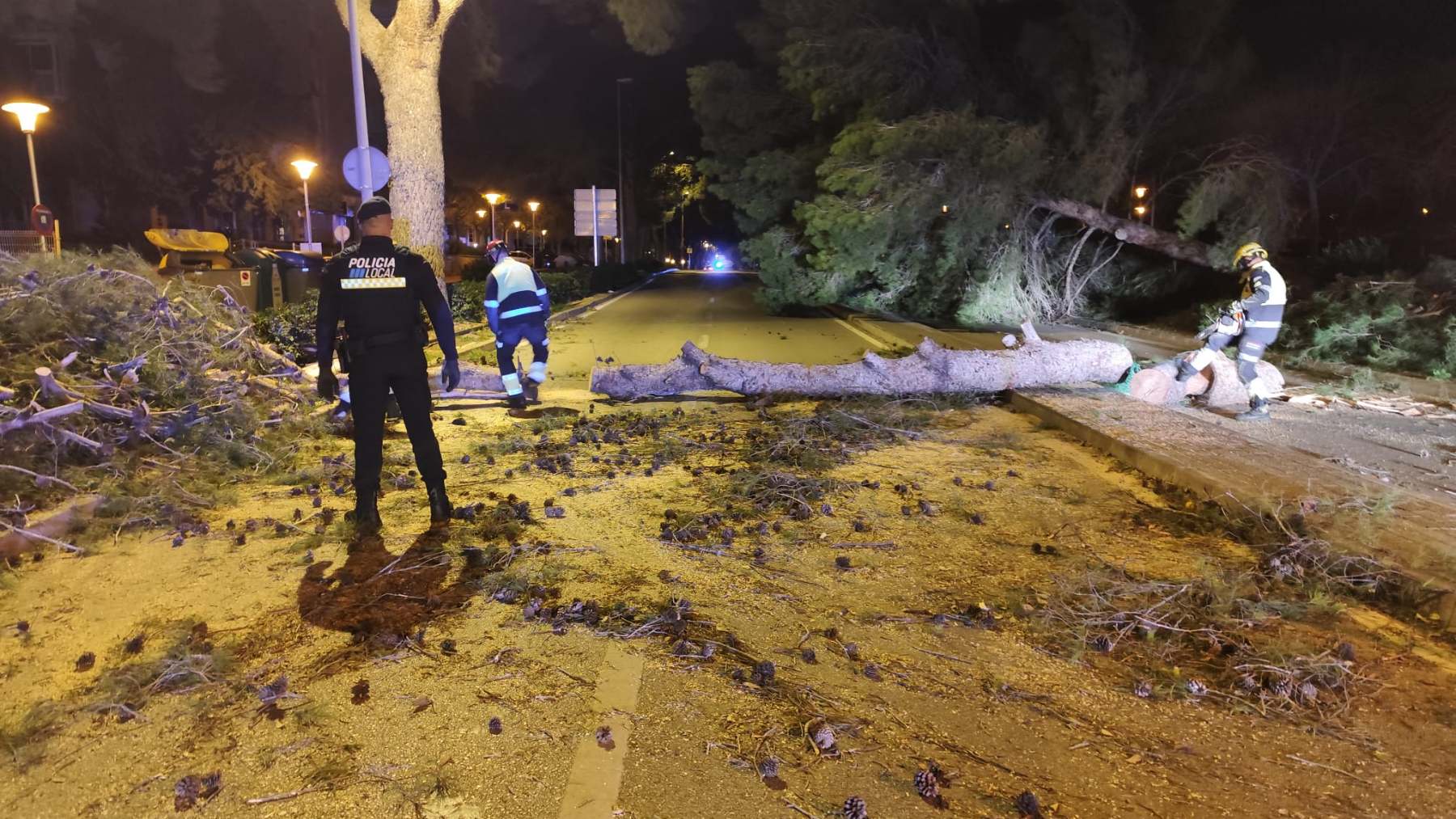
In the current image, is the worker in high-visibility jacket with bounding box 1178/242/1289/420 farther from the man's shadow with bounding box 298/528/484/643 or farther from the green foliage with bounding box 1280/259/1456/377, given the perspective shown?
the man's shadow with bounding box 298/528/484/643

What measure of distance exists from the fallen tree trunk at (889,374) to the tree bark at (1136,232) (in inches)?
299

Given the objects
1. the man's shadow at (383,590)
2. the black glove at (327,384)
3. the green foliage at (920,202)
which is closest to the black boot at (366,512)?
the man's shadow at (383,590)

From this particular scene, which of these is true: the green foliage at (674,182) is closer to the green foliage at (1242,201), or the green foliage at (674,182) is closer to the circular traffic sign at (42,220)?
the circular traffic sign at (42,220)

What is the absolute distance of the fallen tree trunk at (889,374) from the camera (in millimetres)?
9711

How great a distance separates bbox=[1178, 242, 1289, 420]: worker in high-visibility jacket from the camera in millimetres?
8008

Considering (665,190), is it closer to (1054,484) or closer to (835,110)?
(835,110)

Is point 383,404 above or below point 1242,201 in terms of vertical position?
below

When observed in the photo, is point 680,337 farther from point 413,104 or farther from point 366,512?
point 366,512

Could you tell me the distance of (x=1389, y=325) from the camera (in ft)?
37.1

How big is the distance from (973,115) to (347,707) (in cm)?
1559

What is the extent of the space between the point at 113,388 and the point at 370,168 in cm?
494

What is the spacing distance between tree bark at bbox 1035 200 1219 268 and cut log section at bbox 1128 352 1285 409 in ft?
26.1

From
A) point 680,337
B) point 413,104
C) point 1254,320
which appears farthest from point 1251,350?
point 680,337

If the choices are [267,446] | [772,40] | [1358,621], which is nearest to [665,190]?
[772,40]
